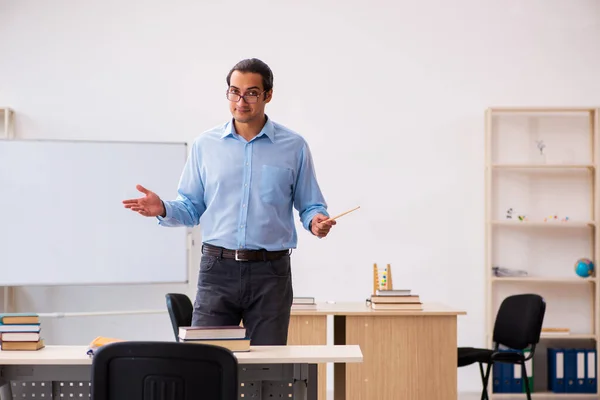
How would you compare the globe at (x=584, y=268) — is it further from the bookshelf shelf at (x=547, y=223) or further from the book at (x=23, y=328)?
the book at (x=23, y=328)

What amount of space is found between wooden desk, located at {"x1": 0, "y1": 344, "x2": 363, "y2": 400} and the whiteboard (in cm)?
287

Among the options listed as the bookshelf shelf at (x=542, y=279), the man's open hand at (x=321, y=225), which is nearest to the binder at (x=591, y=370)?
the bookshelf shelf at (x=542, y=279)

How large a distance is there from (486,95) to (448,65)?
37cm

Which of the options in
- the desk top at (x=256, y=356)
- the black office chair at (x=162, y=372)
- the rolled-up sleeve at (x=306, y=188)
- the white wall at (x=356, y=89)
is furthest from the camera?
the white wall at (x=356, y=89)

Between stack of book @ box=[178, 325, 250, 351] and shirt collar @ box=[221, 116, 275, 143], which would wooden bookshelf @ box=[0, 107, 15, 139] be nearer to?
shirt collar @ box=[221, 116, 275, 143]

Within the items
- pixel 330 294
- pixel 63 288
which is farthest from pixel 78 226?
pixel 330 294

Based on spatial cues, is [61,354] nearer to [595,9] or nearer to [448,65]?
[448,65]

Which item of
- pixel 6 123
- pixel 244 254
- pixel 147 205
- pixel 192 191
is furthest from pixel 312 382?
pixel 6 123

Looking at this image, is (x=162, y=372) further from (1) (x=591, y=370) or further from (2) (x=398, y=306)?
(1) (x=591, y=370)

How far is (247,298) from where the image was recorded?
2.74 meters

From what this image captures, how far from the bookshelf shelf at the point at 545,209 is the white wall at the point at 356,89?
0.14 metres

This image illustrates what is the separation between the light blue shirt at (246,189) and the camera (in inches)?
111

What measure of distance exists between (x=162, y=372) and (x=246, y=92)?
1.16 m

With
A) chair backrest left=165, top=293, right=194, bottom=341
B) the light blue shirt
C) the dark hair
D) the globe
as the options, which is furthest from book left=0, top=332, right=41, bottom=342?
the globe
